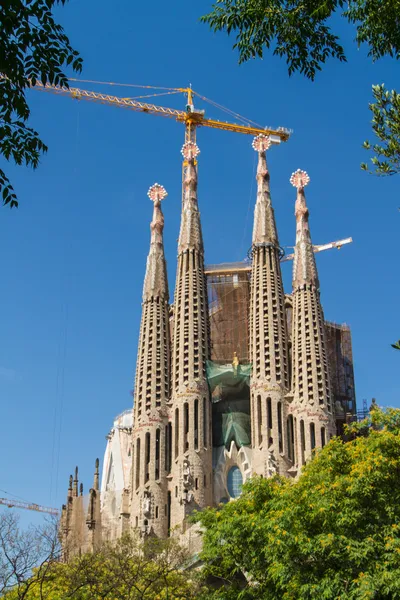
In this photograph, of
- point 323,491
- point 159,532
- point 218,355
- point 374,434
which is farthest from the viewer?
point 218,355

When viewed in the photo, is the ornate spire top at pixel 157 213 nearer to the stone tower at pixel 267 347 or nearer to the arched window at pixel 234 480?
the stone tower at pixel 267 347

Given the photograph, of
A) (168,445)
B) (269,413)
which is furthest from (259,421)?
(168,445)

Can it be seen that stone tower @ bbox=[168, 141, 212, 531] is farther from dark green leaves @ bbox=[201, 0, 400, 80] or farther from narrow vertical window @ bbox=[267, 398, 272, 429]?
dark green leaves @ bbox=[201, 0, 400, 80]

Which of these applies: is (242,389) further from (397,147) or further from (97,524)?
(397,147)

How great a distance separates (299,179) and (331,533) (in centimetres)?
4173

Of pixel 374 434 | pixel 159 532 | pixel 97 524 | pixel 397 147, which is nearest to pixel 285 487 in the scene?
pixel 374 434

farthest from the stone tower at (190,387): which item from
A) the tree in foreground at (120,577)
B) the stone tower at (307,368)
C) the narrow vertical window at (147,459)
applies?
the tree in foreground at (120,577)

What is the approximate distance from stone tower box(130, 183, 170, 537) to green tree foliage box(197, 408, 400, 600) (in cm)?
2510

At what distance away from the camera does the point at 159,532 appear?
5575cm

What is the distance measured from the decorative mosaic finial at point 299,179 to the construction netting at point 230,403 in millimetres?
13538

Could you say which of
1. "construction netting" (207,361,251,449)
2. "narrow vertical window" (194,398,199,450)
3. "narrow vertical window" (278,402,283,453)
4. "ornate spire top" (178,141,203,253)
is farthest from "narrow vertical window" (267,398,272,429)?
"ornate spire top" (178,141,203,253)

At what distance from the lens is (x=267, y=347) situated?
59156mm

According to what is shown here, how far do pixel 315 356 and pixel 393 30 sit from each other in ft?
142

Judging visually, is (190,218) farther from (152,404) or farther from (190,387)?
(152,404)
